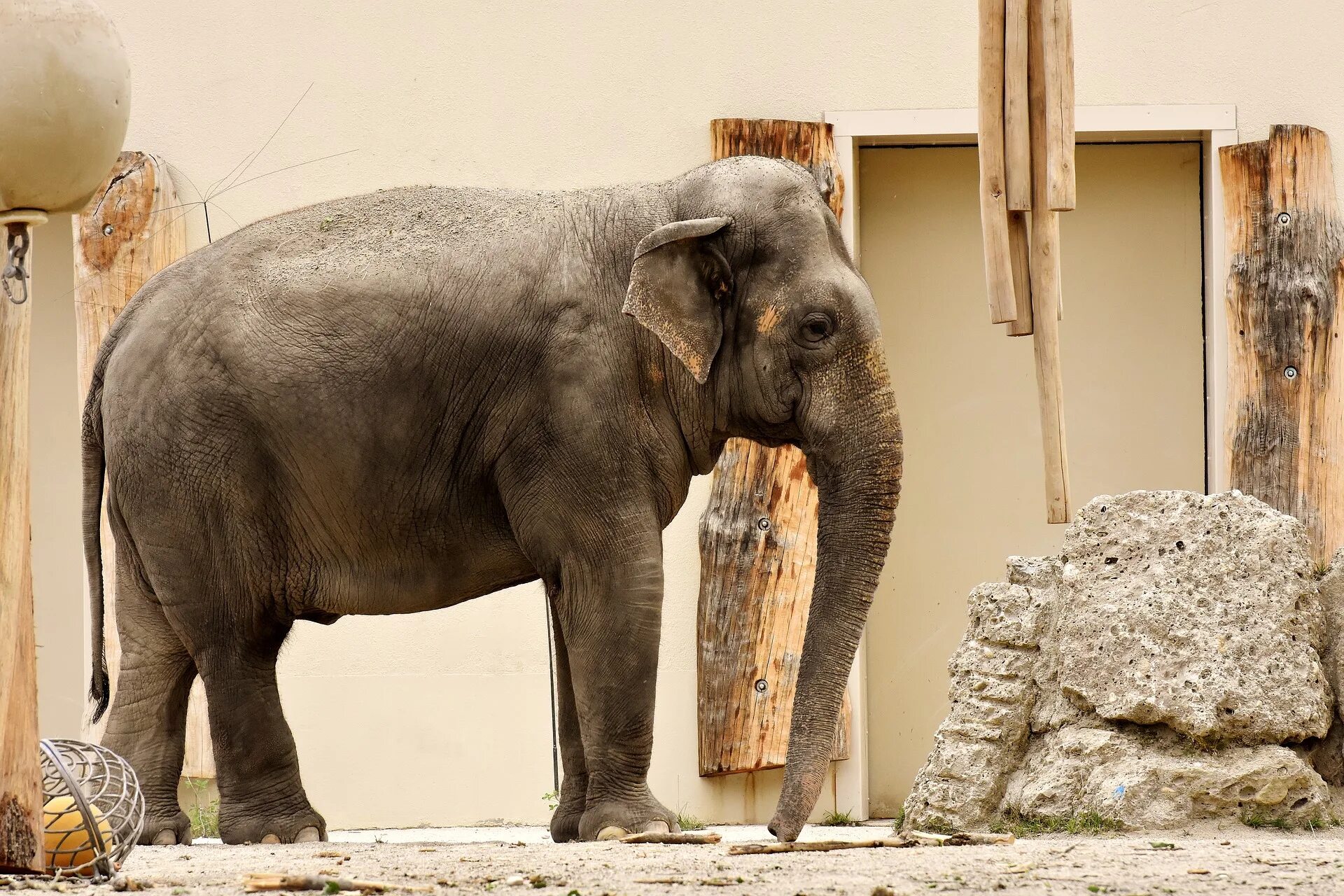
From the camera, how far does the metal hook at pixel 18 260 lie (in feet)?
14.9

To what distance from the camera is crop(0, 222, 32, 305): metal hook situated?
4.55m

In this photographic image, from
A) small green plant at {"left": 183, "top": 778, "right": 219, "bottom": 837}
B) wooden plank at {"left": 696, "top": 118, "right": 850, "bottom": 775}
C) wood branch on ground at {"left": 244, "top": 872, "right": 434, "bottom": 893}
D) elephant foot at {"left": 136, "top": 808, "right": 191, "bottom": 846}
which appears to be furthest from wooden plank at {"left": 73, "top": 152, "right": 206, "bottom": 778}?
wood branch on ground at {"left": 244, "top": 872, "right": 434, "bottom": 893}

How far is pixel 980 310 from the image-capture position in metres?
9.24

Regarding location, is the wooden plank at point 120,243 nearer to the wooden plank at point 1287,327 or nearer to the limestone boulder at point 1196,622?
the limestone boulder at point 1196,622

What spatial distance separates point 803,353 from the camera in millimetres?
6234

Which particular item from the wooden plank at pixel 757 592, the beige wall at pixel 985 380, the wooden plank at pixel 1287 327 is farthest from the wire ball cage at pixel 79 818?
the wooden plank at pixel 1287 327

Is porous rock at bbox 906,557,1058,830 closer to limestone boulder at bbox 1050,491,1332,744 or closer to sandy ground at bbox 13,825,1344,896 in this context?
limestone boulder at bbox 1050,491,1332,744

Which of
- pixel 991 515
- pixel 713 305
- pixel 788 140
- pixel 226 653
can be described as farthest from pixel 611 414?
pixel 991 515

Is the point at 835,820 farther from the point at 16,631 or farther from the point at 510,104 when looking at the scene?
the point at 16,631

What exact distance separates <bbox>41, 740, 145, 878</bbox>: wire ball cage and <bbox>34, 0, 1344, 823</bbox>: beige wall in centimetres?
372

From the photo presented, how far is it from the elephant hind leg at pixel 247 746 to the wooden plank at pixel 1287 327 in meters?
4.15

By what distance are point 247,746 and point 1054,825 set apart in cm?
252

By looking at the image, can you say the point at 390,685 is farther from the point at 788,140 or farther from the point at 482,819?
the point at 788,140

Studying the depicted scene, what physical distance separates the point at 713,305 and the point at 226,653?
1.89 meters
